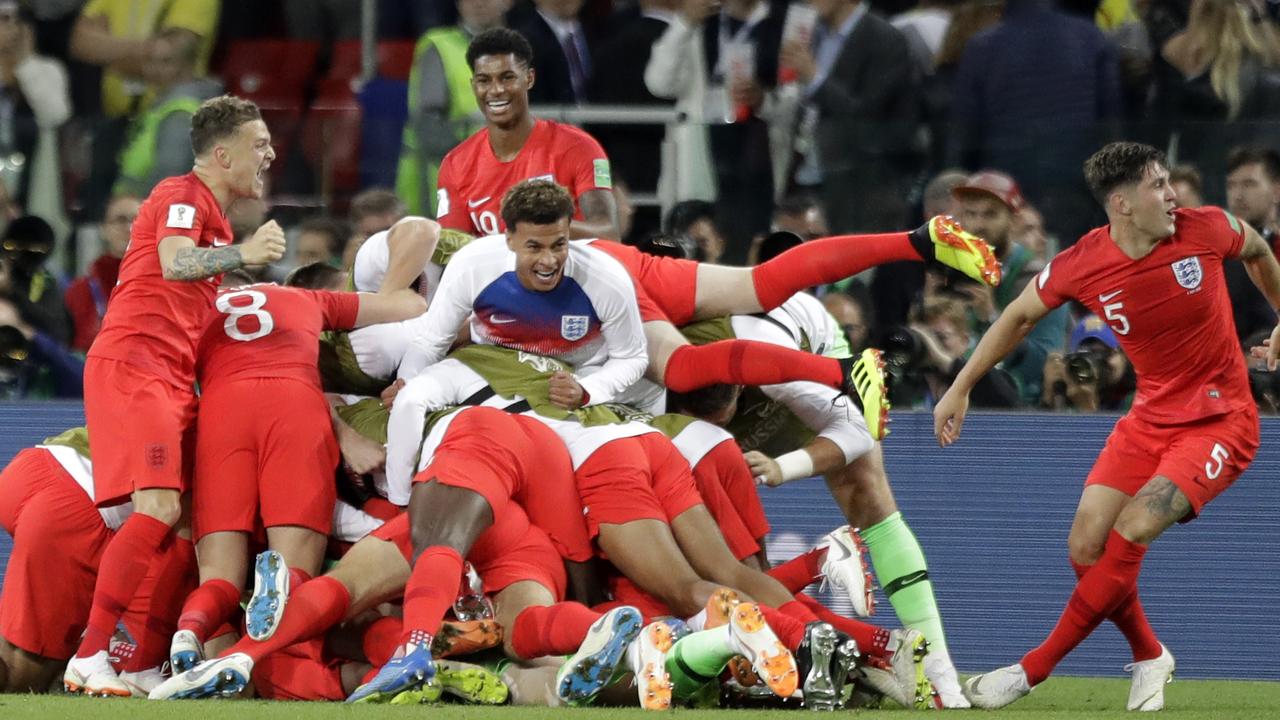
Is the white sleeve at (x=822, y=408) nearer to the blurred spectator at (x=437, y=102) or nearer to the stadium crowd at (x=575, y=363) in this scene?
the stadium crowd at (x=575, y=363)

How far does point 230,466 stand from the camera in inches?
272

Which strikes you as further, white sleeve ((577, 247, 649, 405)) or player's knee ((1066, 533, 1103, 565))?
white sleeve ((577, 247, 649, 405))

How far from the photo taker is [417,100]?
961 centimetres

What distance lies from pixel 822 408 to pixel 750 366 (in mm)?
462

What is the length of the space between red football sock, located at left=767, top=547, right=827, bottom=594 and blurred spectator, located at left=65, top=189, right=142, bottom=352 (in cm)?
330

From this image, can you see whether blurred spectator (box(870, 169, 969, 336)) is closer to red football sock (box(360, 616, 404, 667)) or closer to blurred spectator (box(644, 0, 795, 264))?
blurred spectator (box(644, 0, 795, 264))

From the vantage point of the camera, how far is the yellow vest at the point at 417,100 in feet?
29.4

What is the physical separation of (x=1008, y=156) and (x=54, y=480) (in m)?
4.19

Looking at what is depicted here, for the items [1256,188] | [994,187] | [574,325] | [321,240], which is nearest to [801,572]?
[574,325]

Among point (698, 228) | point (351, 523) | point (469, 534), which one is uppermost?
point (698, 228)

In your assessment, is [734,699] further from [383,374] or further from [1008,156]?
[1008,156]

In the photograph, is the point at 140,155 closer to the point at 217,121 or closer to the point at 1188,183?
the point at 217,121

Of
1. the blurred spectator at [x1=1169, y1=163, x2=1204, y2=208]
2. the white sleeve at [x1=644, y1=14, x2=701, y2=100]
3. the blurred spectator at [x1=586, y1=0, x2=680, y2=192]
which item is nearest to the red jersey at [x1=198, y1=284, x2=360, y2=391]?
the blurred spectator at [x1=586, y1=0, x2=680, y2=192]

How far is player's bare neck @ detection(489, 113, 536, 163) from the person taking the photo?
27.1 feet
